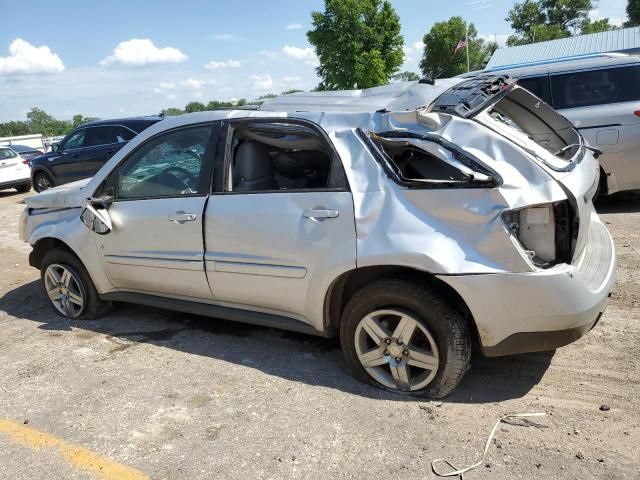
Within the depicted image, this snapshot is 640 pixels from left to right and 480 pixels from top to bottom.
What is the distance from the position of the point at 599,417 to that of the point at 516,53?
977 inches

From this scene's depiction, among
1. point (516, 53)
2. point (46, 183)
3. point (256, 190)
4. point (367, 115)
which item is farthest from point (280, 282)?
point (516, 53)

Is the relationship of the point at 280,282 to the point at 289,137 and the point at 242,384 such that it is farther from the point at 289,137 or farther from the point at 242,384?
the point at 289,137

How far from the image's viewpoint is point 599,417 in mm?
2834

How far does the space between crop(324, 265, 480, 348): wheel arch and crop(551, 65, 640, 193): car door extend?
4379 millimetres

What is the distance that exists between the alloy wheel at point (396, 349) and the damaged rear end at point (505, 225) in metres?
0.32

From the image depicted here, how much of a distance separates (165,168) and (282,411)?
6.55 feet

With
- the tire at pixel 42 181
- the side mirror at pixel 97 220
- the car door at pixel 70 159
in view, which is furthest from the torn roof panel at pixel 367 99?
the tire at pixel 42 181

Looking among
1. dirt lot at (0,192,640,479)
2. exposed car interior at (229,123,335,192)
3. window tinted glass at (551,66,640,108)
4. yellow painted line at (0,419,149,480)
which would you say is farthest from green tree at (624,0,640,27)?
yellow painted line at (0,419,149,480)

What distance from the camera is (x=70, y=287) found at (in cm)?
468

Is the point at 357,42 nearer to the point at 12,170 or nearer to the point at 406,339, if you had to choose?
the point at 12,170

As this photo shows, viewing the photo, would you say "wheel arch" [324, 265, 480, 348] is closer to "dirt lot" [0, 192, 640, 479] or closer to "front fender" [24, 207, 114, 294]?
"dirt lot" [0, 192, 640, 479]

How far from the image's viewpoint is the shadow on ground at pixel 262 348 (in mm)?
3246

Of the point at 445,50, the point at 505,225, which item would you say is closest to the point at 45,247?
the point at 505,225

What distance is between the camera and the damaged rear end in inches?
106
